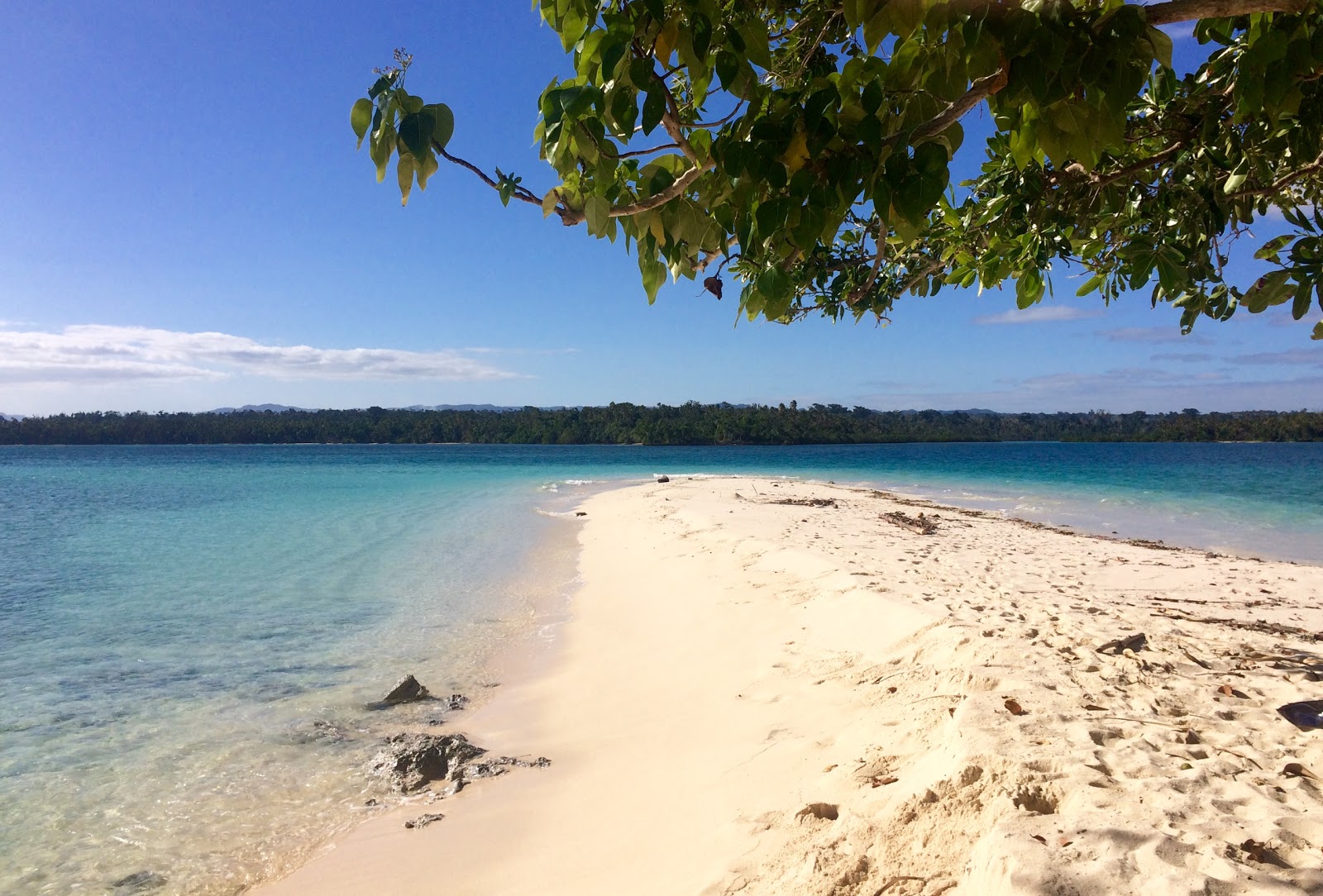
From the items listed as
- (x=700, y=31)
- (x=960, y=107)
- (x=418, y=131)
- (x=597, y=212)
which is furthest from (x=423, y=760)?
(x=960, y=107)

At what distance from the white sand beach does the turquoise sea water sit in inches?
29.1

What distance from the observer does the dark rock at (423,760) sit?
154 inches

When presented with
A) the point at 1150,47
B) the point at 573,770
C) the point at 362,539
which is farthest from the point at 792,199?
the point at 362,539

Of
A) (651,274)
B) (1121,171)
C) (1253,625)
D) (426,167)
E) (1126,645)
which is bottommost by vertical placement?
(1253,625)

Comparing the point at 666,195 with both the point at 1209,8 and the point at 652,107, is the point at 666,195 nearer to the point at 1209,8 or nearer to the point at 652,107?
the point at 652,107

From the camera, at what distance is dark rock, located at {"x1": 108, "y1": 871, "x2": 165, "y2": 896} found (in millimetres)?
3047

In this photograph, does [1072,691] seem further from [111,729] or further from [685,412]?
[685,412]

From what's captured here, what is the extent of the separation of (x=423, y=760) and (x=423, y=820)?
0.58m

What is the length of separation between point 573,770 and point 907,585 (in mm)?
3812

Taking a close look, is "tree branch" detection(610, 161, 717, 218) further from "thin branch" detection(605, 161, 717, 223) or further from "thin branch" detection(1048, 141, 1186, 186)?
"thin branch" detection(1048, 141, 1186, 186)

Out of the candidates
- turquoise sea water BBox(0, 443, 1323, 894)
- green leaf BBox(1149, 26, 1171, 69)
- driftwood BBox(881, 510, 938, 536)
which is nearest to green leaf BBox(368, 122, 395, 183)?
green leaf BBox(1149, 26, 1171, 69)

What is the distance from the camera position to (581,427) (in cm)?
9794

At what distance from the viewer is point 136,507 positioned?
21484mm

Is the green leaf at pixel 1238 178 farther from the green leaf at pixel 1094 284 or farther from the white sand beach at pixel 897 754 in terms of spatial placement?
the white sand beach at pixel 897 754
